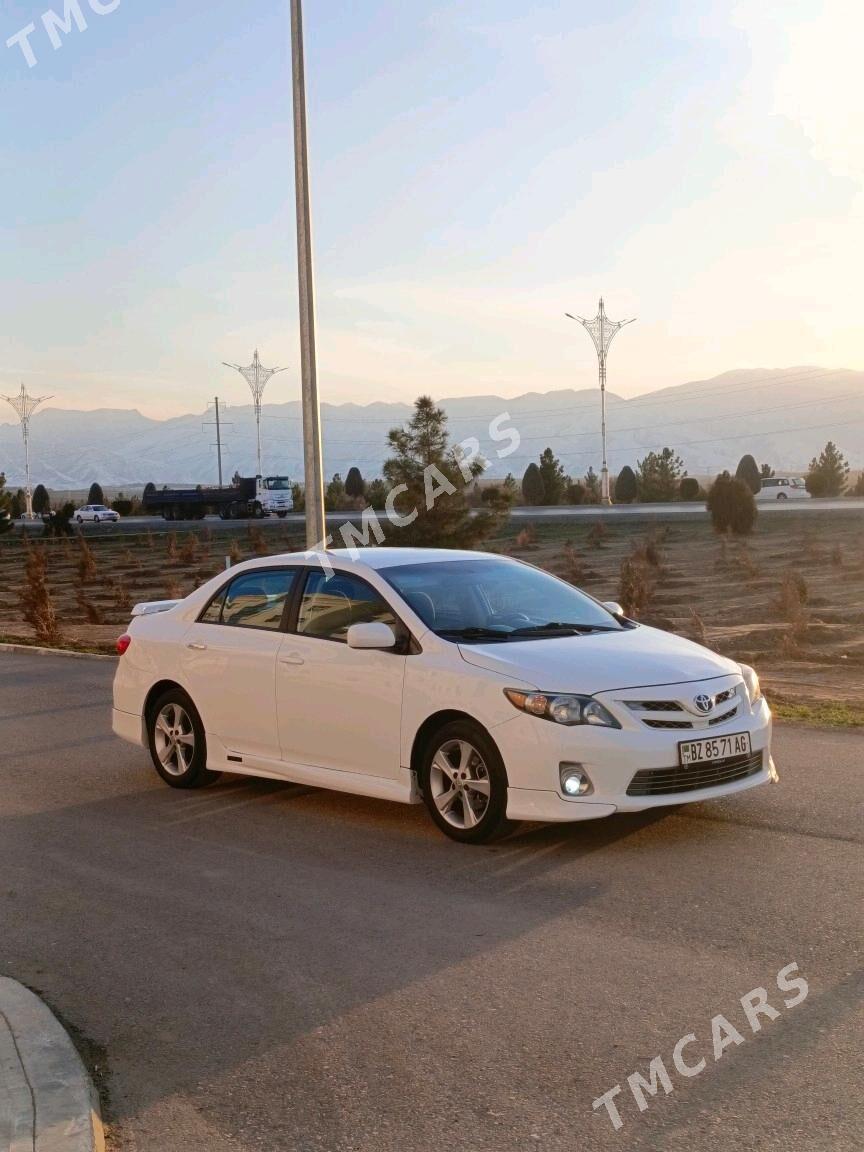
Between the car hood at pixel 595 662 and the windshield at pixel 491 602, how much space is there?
9.3 inches

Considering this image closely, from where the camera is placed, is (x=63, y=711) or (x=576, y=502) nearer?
(x=63, y=711)

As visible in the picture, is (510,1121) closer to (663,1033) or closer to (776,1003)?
(663,1033)

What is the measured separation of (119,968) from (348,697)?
2.59m

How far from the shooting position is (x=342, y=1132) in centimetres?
411

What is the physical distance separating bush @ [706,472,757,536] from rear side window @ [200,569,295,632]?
1258 inches

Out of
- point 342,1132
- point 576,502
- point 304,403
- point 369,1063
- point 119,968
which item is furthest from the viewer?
point 576,502

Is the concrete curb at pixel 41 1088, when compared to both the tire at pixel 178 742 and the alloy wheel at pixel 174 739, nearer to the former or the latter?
the tire at pixel 178 742

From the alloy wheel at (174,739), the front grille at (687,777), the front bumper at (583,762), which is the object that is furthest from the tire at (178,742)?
the front grille at (687,777)

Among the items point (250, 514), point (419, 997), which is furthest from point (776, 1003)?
point (250, 514)

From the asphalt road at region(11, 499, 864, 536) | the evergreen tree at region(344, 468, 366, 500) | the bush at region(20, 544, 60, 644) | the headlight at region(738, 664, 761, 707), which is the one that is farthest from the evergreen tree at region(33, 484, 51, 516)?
the headlight at region(738, 664, 761, 707)

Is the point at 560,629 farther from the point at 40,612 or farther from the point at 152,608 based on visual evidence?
the point at 40,612

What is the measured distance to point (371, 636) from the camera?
7707 mm

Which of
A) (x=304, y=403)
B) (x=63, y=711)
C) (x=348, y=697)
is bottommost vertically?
(x=63, y=711)

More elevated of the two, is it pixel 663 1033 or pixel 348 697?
pixel 348 697
